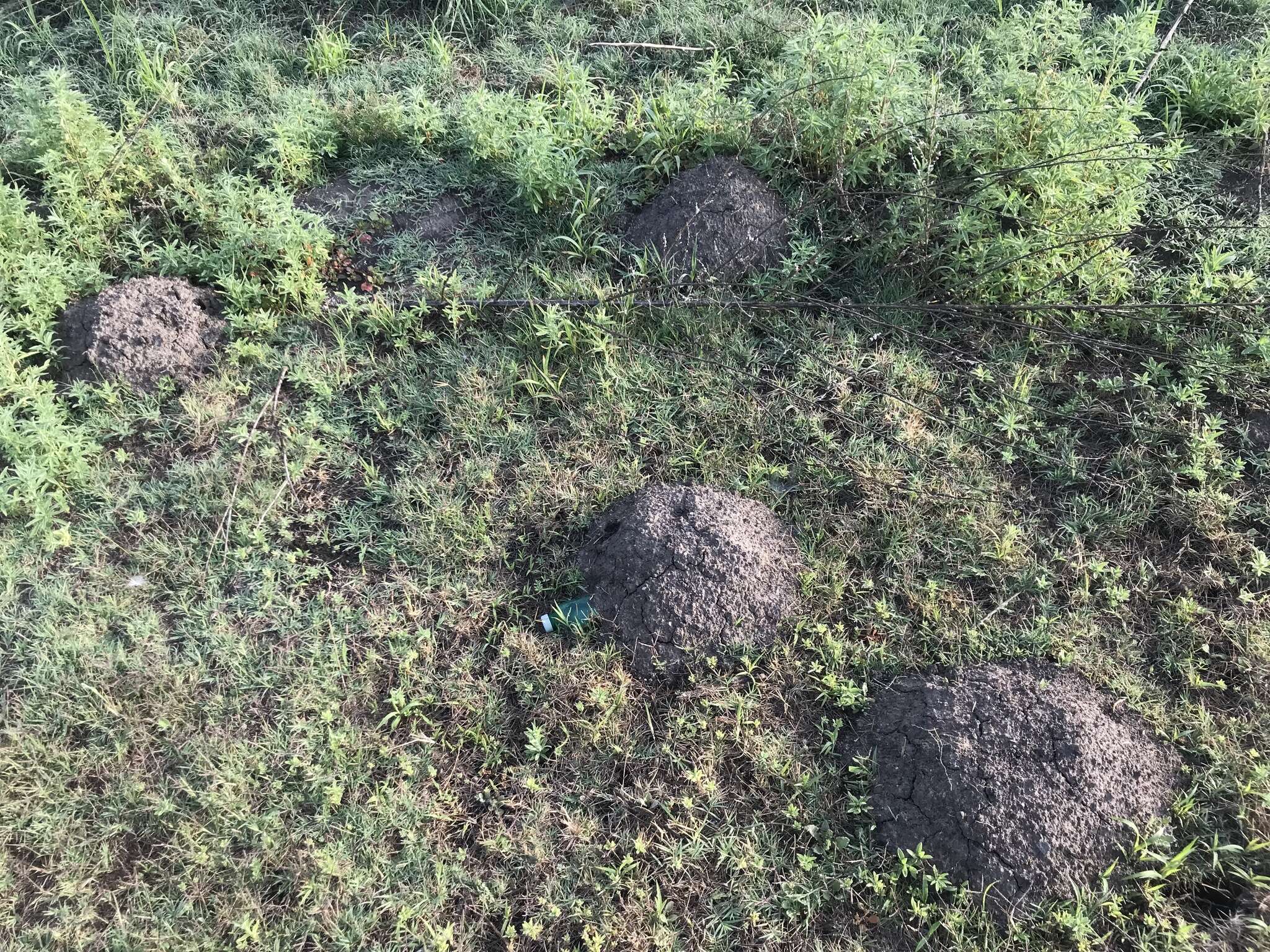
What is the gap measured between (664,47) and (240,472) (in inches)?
112

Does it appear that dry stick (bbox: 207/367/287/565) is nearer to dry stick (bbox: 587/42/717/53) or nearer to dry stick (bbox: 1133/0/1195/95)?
dry stick (bbox: 587/42/717/53)

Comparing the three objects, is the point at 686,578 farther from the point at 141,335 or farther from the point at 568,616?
the point at 141,335

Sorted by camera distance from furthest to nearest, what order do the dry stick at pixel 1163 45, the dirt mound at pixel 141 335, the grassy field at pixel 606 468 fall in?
1. the dry stick at pixel 1163 45
2. the dirt mound at pixel 141 335
3. the grassy field at pixel 606 468

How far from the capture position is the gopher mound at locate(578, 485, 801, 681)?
2807mm

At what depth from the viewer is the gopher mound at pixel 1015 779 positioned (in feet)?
7.75

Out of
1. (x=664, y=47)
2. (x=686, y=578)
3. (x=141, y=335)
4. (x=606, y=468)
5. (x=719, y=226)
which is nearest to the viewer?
(x=686, y=578)

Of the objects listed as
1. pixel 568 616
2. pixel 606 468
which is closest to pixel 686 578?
pixel 568 616

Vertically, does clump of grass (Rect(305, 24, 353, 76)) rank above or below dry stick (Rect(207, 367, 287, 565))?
above

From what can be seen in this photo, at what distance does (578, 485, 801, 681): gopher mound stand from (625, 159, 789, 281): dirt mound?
1.15 metres

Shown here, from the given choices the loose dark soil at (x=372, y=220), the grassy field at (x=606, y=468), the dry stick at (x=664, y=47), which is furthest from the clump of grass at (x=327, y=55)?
the dry stick at (x=664, y=47)

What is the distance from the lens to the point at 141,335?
A: 11.6 ft

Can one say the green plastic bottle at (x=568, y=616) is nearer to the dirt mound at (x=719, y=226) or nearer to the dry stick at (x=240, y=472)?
the dry stick at (x=240, y=472)

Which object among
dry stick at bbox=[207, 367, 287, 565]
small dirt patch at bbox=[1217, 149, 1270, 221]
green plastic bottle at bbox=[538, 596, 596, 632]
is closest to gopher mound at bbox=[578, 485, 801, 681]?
green plastic bottle at bbox=[538, 596, 596, 632]

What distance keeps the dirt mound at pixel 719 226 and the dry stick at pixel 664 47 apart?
97 centimetres
